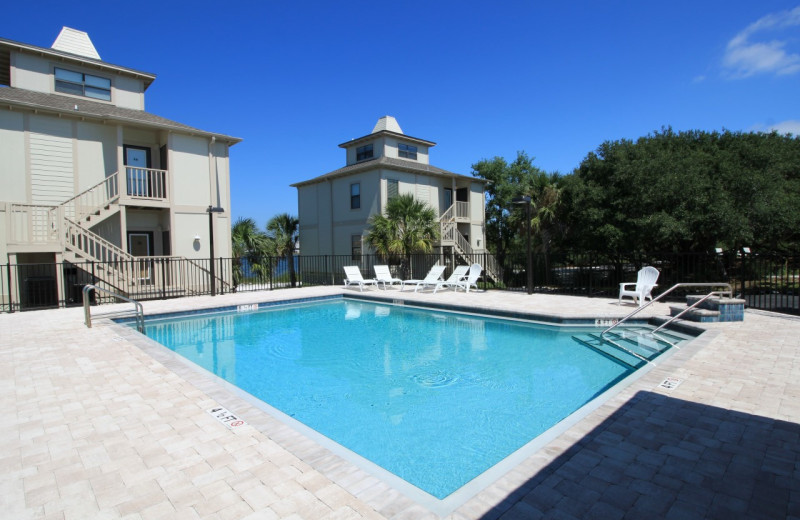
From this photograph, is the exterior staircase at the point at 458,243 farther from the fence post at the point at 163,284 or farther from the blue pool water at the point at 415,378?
the fence post at the point at 163,284

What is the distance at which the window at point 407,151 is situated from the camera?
76.9 feet

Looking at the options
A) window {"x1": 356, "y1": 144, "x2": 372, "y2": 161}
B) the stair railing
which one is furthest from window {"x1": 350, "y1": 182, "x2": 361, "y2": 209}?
the stair railing

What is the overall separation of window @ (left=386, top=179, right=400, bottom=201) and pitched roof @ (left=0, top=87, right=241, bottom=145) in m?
7.71

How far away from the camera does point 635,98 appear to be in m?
14.7

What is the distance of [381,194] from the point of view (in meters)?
20.3

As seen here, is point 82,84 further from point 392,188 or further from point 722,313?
point 722,313

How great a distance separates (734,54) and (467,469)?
14899 millimetres

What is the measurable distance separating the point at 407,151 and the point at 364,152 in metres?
2.46

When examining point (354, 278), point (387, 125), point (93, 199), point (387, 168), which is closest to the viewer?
point (93, 199)

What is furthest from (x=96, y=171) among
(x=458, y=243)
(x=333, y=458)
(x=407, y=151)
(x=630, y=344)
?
(x=630, y=344)

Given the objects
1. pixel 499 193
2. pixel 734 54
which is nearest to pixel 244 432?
pixel 734 54

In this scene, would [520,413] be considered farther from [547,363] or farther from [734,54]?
[734,54]

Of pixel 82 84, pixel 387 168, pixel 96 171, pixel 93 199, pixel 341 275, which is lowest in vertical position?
pixel 341 275

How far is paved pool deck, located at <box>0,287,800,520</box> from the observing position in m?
2.40
